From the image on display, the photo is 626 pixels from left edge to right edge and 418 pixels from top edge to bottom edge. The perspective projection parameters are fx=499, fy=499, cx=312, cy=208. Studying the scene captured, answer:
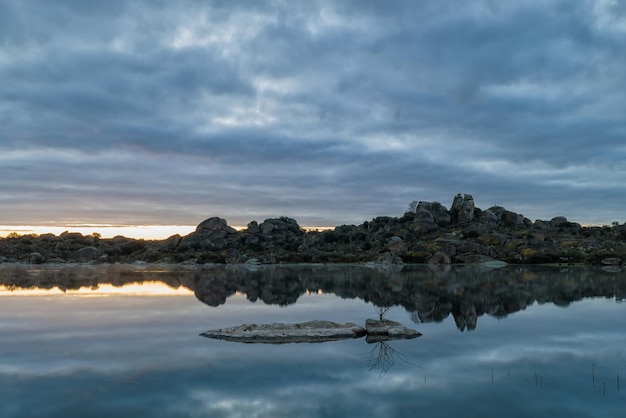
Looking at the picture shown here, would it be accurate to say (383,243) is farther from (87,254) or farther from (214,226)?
(87,254)

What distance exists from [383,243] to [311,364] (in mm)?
135257

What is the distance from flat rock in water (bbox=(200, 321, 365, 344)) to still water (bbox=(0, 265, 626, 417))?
93cm

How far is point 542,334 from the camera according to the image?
2756cm

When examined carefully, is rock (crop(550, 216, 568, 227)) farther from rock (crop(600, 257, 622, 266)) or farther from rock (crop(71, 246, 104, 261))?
rock (crop(71, 246, 104, 261))

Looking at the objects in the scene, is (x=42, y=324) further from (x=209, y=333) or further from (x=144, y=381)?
(x=144, y=381)

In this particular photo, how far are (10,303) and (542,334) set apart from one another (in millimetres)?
40554

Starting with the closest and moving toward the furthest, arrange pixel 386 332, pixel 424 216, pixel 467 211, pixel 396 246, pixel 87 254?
1. pixel 386 332
2. pixel 396 246
3. pixel 87 254
4. pixel 424 216
5. pixel 467 211

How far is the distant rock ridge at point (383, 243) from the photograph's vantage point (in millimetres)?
123312

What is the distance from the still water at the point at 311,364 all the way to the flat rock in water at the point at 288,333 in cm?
93

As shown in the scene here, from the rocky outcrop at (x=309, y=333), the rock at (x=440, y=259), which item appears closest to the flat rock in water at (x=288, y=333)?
the rocky outcrop at (x=309, y=333)

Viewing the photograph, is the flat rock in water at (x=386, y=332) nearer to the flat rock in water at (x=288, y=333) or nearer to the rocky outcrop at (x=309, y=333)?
the rocky outcrop at (x=309, y=333)

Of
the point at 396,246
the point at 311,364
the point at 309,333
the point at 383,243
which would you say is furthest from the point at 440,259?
the point at 311,364

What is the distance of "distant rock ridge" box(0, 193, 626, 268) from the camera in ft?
405

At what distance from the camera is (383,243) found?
15300cm
